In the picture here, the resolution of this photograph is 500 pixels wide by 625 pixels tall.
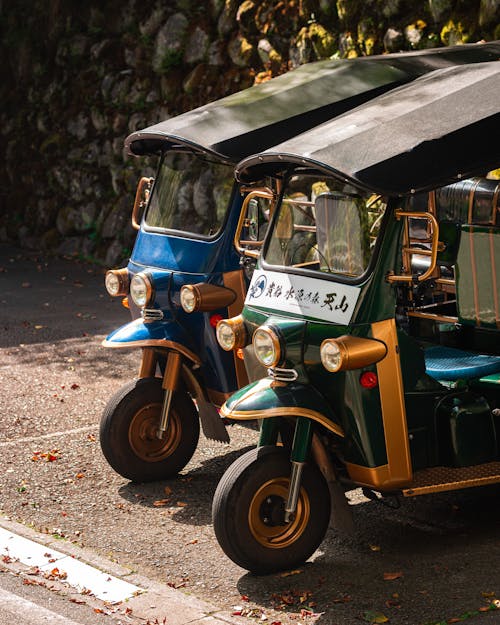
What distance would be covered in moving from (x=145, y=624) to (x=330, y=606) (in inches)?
33.7

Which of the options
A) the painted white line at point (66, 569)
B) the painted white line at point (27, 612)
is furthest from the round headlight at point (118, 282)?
the painted white line at point (27, 612)

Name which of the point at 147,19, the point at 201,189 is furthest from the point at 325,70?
the point at 147,19

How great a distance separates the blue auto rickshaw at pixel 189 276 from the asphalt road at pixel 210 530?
14.6 inches

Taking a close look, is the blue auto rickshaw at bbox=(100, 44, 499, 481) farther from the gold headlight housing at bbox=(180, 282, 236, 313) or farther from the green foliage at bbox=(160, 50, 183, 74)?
the green foliage at bbox=(160, 50, 183, 74)

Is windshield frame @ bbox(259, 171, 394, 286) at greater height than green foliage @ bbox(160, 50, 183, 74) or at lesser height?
lesser

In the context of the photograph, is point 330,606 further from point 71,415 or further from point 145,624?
point 71,415

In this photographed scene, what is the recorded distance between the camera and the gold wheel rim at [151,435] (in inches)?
286

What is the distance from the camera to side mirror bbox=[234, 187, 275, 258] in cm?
719

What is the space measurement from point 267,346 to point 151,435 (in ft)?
5.84

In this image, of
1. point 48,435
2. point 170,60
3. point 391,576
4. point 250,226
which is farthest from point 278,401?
point 170,60

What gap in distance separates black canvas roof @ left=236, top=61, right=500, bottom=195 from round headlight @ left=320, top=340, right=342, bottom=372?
78cm

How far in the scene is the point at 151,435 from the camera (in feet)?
24.0

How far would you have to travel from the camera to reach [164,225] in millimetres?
7828

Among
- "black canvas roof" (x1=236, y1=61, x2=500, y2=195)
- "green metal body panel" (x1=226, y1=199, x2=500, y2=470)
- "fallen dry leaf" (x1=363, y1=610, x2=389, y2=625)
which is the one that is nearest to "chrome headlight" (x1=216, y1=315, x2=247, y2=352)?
"green metal body panel" (x1=226, y1=199, x2=500, y2=470)
